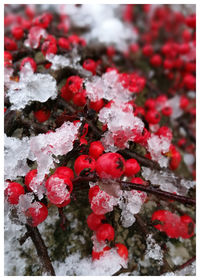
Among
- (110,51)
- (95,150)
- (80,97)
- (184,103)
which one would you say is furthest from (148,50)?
(95,150)

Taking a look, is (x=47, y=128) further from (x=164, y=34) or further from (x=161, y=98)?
(x=164, y=34)

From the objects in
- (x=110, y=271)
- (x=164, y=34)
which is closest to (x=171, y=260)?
(x=110, y=271)

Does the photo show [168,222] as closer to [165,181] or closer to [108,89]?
[165,181]

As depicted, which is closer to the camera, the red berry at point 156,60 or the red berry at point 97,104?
the red berry at point 97,104

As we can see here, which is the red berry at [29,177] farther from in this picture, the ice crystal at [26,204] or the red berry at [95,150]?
the red berry at [95,150]

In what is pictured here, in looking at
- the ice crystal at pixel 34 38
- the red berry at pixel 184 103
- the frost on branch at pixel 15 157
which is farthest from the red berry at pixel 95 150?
the red berry at pixel 184 103
